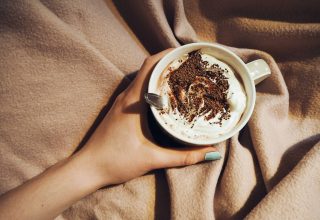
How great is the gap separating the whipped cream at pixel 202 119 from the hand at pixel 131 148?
44 mm

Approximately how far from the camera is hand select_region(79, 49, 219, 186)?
0.63 metres

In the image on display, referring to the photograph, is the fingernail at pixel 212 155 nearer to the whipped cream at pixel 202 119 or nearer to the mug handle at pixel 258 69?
the whipped cream at pixel 202 119

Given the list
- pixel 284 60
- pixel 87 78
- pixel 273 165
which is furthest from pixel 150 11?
pixel 273 165

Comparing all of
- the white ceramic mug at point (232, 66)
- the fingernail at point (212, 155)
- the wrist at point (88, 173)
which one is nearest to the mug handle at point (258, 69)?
the white ceramic mug at point (232, 66)

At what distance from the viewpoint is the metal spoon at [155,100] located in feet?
1.89

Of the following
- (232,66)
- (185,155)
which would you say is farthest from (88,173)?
(232,66)

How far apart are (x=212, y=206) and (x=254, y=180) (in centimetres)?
12

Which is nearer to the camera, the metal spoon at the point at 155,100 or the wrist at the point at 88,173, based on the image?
the metal spoon at the point at 155,100

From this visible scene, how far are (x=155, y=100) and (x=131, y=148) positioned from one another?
0.43ft

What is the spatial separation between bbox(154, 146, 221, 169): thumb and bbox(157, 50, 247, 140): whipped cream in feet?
0.15

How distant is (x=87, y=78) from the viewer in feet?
2.45

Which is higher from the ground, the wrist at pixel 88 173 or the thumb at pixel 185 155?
the wrist at pixel 88 173

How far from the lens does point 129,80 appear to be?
0.78 m

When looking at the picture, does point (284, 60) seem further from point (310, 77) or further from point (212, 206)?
point (212, 206)
